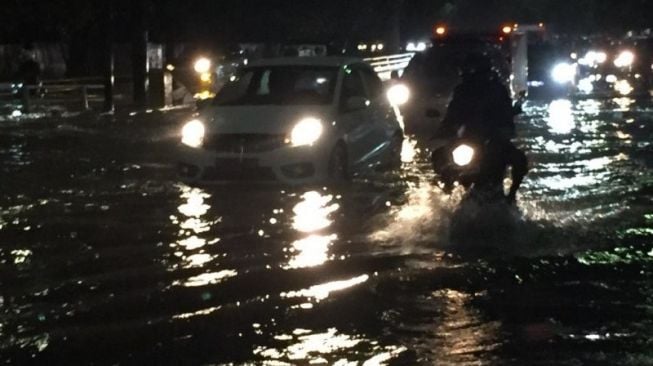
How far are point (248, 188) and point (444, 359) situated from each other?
717cm

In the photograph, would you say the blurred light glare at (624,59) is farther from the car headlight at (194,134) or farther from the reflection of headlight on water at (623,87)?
the car headlight at (194,134)

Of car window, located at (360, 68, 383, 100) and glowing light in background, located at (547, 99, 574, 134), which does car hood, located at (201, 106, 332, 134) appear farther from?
glowing light in background, located at (547, 99, 574, 134)

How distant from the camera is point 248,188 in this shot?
535 inches

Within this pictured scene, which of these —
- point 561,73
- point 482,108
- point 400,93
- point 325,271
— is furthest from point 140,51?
point 325,271

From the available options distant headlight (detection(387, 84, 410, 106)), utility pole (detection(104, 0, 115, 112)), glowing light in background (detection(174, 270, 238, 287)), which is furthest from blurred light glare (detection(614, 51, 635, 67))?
glowing light in background (detection(174, 270, 238, 287))

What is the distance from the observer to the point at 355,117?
555 inches

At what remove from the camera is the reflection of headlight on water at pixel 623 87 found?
35.1 m

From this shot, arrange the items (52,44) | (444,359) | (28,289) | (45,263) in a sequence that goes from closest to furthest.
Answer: (444,359) < (28,289) < (45,263) < (52,44)

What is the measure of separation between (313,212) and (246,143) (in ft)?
4.90

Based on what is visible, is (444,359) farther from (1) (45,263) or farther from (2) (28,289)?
(1) (45,263)

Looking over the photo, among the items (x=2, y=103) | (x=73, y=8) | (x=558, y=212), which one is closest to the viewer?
(x=558, y=212)

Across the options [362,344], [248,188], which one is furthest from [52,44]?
[362,344]

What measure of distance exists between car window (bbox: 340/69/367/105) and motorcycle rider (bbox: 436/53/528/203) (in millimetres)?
3255

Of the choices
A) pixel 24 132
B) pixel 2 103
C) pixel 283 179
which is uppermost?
pixel 2 103
